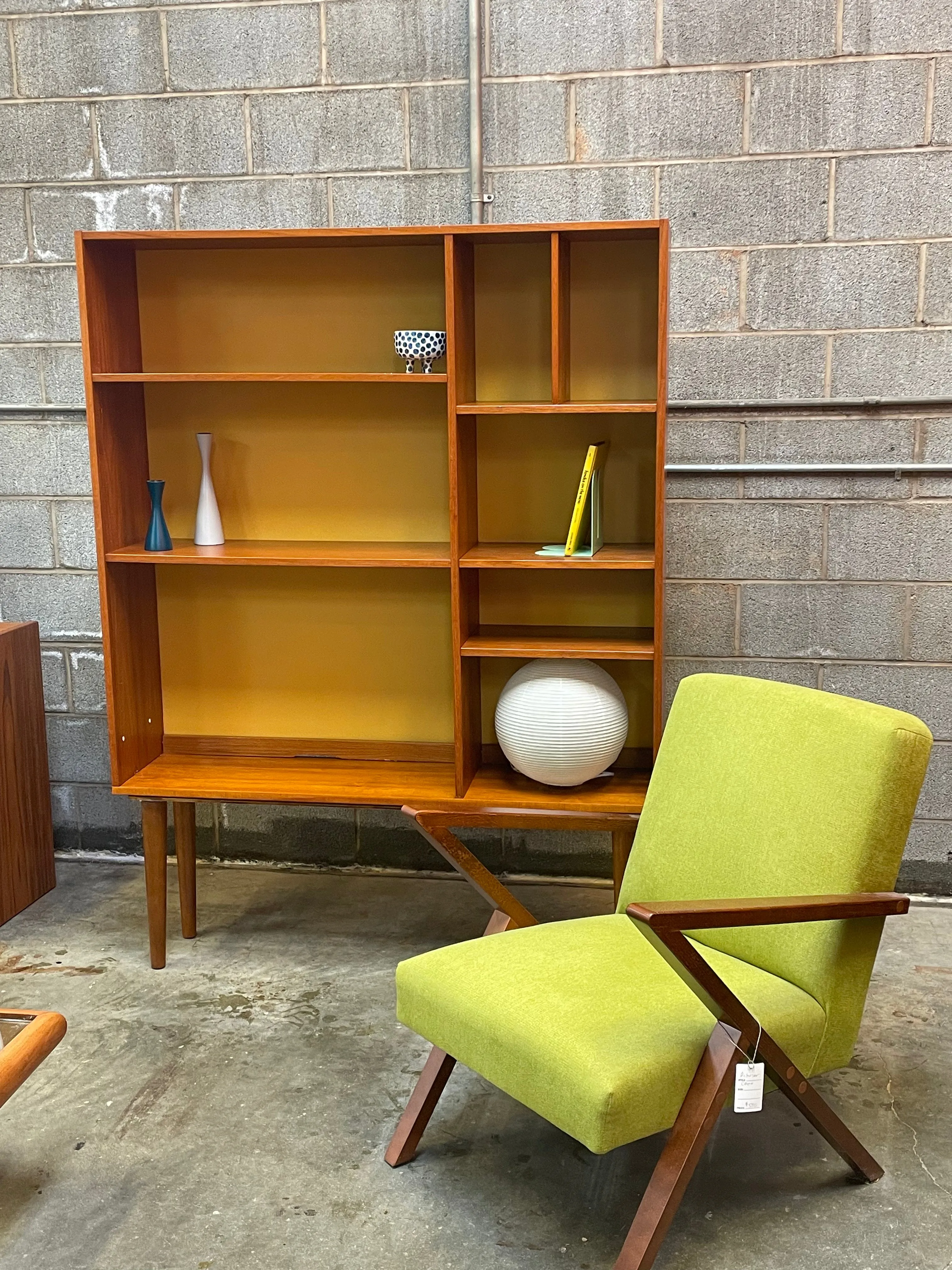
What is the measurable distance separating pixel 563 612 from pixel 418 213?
1.07 metres

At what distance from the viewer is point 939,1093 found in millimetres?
2305

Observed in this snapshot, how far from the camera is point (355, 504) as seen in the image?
3125 millimetres

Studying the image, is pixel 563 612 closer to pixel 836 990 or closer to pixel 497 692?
pixel 497 692

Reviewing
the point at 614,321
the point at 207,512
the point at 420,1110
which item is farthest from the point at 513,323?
the point at 420,1110

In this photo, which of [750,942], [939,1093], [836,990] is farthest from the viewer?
[939,1093]

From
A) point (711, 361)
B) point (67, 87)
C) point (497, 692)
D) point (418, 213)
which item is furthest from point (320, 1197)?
point (67, 87)

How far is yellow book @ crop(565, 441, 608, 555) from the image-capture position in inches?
105

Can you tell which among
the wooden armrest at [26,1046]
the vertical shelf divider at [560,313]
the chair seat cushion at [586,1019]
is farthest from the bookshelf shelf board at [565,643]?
the wooden armrest at [26,1046]

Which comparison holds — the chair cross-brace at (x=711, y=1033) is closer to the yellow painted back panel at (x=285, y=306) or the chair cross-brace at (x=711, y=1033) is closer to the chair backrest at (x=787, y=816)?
the chair backrest at (x=787, y=816)

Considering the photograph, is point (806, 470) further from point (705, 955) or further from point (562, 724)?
point (705, 955)

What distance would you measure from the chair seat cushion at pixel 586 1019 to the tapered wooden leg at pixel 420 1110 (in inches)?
4.7

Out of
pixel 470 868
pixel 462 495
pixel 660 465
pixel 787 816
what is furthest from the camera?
pixel 462 495

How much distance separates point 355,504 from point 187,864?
1.00 metres

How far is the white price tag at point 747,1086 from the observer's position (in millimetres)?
1757
